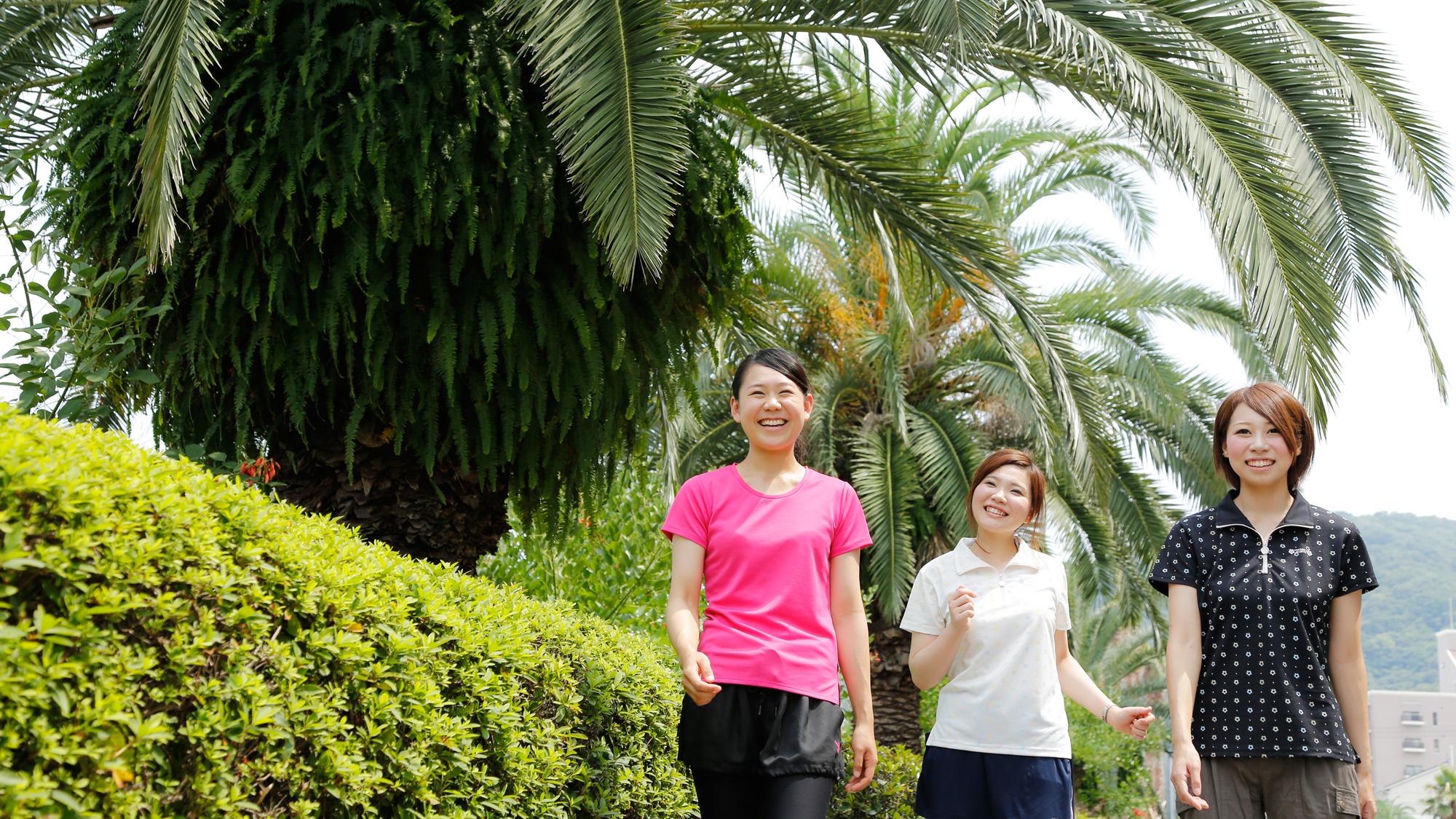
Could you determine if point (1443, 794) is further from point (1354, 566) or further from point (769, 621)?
point (769, 621)

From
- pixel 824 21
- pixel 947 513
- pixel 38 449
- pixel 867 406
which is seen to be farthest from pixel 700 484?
pixel 867 406

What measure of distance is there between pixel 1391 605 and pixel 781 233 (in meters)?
97.5

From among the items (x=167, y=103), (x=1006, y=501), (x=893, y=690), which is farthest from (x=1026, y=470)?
(x=893, y=690)

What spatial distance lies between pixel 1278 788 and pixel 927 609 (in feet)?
3.49

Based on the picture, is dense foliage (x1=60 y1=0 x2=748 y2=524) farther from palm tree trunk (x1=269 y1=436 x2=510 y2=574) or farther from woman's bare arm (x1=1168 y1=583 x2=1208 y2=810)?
woman's bare arm (x1=1168 y1=583 x2=1208 y2=810)

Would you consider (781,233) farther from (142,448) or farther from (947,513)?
(142,448)

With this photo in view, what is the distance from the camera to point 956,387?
A: 11.3m

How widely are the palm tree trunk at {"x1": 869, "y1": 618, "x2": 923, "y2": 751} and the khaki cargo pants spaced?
7.81 metres

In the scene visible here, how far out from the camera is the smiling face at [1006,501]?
10.8ft

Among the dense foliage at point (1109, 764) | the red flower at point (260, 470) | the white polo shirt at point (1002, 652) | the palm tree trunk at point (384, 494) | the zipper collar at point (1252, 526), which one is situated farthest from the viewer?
the dense foliage at point (1109, 764)

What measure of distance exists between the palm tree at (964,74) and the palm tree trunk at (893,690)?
535 centimetres

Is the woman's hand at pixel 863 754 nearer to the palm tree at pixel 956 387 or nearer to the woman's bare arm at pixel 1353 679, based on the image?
the woman's bare arm at pixel 1353 679

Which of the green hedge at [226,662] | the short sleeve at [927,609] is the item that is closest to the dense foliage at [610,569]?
the short sleeve at [927,609]

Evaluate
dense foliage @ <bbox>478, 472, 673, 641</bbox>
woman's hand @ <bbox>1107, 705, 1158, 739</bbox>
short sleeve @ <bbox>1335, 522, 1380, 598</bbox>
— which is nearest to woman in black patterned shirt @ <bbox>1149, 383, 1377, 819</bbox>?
short sleeve @ <bbox>1335, 522, 1380, 598</bbox>
